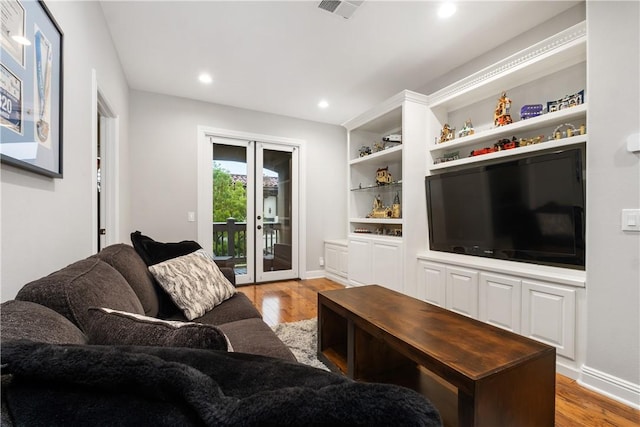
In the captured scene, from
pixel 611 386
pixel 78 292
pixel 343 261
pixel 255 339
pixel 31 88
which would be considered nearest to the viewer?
pixel 78 292

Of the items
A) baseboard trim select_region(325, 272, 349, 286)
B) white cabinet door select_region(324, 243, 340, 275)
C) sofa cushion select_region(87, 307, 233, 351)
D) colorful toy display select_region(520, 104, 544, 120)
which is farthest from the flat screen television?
sofa cushion select_region(87, 307, 233, 351)

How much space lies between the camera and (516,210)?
2336 mm

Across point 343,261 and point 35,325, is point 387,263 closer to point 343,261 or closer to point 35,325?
point 343,261

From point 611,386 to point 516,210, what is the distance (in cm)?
125

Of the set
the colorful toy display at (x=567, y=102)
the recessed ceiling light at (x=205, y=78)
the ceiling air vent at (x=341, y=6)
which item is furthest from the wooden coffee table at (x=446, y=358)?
the recessed ceiling light at (x=205, y=78)

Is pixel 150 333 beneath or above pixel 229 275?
above

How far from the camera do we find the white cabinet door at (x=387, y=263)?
3125 mm

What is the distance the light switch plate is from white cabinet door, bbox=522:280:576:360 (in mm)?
501

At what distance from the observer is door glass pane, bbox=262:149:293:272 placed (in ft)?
14.6

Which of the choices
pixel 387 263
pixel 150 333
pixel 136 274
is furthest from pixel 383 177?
pixel 150 333

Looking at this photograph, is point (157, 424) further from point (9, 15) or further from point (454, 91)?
point (454, 91)

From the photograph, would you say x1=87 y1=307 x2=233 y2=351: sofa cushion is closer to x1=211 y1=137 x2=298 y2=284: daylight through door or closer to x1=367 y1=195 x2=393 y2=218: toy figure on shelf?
x1=367 y1=195 x2=393 y2=218: toy figure on shelf

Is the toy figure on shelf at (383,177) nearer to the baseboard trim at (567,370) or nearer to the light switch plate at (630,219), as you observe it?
the light switch plate at (630,219)

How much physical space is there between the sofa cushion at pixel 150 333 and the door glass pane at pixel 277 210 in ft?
12.1
